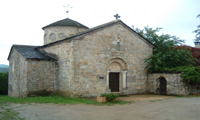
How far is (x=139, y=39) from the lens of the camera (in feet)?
59.6

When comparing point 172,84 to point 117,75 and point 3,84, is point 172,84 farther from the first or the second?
point 3,84

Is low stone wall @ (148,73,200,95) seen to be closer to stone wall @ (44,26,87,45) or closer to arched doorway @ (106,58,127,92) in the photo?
arched doorway @ (106,58,127,92)

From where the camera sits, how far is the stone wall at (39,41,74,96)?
1462 centimetres

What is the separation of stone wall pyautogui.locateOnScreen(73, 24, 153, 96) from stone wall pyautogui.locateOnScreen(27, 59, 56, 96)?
3.27 m

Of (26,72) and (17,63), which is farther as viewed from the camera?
(17,63)

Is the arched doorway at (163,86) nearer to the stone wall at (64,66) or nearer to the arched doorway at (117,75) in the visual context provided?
the arched doorway at (117,75)

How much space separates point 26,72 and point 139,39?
33.9ft

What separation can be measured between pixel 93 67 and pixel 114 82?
268 centimetres

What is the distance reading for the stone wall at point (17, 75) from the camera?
53.2 ft

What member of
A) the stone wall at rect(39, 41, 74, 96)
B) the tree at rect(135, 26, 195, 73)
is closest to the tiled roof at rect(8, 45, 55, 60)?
the stone wall at rect(39, 41, 74, 96)

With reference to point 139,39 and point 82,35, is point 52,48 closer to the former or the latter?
point 82,35

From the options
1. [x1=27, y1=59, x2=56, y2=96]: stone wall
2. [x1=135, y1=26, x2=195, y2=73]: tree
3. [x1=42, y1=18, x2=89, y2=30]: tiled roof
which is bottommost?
[x1=27, y1=59, x2=56, y2=96]: stone wall

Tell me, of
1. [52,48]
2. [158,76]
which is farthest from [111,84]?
[52,48]

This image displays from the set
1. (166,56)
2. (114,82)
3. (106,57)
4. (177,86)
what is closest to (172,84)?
(177,86)
